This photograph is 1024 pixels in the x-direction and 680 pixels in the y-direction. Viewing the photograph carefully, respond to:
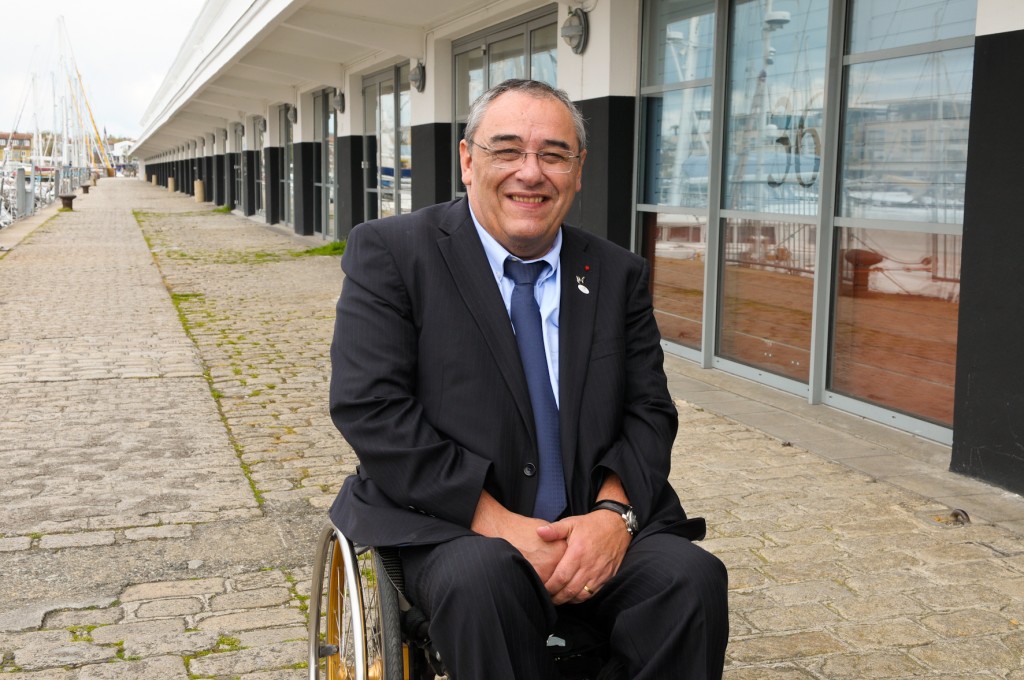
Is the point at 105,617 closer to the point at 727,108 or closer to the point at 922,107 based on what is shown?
the point at 922,107

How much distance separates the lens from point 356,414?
2.57 meters

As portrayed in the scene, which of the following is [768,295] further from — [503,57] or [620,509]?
[503,57]

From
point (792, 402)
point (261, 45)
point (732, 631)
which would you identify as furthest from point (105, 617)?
point (261, 45)

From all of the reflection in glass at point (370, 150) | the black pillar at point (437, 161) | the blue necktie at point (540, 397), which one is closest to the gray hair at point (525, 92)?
the blue necktie at point (540, 397)

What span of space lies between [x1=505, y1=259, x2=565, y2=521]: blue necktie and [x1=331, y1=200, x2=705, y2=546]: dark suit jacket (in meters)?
0.03

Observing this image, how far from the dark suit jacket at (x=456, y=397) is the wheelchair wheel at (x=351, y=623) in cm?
9

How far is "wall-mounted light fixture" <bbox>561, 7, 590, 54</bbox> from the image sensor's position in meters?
9.17

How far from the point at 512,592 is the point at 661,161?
689 centimetres

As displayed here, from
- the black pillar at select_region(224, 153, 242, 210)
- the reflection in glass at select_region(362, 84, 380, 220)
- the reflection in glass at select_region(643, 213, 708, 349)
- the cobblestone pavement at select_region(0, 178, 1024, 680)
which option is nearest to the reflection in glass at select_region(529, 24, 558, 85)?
the reflection in glass at select_region(643, 213, 708, 349)

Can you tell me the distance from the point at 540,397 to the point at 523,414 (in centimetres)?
8

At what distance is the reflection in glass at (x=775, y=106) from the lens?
6.91m

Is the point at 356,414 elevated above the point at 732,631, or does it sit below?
above

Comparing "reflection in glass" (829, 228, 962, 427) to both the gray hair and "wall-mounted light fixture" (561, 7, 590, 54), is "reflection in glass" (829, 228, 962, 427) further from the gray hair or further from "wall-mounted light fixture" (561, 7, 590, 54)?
the gray hair

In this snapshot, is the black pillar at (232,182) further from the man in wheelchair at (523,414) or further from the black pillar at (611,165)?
the man in wheelchair at (523,414)
